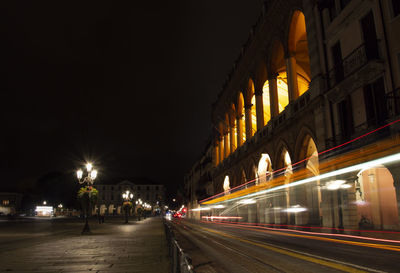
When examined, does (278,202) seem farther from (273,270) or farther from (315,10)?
(273,270)

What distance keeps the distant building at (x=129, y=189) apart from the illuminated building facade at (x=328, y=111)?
11498 centimetres

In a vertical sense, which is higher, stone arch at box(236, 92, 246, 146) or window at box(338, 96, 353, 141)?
stone arch at box(236, 92, 246, 146)

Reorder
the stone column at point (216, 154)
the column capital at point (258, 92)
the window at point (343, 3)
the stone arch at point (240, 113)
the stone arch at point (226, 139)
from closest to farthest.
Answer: the window at point (343, 3) < the column capital at point (258, 92) < the stone arch at point (240, 113) < the stone arch at point (226, 139) < the stone column at point (216, 154)

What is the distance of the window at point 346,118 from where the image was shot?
700 inches

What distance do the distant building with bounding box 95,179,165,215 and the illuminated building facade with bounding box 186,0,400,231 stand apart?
377ft

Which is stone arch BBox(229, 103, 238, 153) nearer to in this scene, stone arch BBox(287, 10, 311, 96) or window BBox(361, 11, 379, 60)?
stone arch BBox(287, 10, 311, 96)

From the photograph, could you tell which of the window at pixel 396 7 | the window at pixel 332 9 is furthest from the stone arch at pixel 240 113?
the window at pixel 396 7

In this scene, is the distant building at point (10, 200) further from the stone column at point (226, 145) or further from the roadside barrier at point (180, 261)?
the roadside barrier at point (180, 261)

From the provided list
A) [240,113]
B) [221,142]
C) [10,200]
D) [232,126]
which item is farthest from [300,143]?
[10,200]

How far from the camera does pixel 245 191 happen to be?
3244 cm

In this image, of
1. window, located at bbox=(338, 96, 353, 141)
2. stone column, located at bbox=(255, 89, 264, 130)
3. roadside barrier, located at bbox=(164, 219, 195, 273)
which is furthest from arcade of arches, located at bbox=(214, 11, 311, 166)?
roadside barrier, located at bbox=(164, 219, 195, 273)

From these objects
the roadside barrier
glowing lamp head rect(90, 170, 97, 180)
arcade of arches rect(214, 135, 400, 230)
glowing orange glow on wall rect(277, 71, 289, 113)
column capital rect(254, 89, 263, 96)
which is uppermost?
glowing orange glow on wall rect(277, 71, 289, 113)

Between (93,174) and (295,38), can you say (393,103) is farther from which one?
(93,174)

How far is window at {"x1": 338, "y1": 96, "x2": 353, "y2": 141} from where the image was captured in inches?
700
